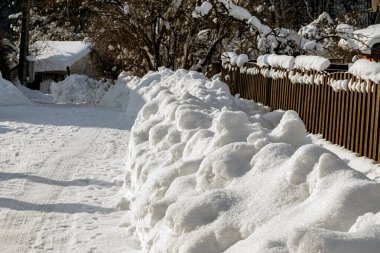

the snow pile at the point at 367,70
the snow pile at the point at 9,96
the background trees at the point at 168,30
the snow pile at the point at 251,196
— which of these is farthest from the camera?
the snow pile at the point at 9,96

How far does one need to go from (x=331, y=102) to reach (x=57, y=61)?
39.8 m

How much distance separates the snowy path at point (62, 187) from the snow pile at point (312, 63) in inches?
127

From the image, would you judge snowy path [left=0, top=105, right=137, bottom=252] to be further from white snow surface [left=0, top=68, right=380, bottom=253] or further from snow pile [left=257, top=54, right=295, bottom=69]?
snow pile [left=257, top=54, right=295, bottom=69]

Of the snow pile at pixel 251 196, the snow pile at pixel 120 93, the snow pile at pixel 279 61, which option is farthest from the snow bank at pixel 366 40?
the snow pile at pixel 251 196

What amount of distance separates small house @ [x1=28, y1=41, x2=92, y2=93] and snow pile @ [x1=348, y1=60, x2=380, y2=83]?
3912 cm

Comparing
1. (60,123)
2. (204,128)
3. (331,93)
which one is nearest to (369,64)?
(331,93)

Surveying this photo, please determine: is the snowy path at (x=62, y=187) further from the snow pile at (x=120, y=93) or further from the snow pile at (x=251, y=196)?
the snow pile at (x=120, y=93)

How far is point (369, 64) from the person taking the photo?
7.58 m

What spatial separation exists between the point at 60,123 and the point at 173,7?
23.5ft

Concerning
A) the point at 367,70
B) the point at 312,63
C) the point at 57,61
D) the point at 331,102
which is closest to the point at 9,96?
the point at 312,63

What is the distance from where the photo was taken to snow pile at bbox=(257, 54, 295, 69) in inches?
444

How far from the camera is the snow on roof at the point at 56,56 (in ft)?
153

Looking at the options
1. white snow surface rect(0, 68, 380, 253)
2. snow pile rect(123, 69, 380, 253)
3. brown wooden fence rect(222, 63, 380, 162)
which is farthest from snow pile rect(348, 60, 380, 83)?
snow pile rect(123, 69, 380, 253)

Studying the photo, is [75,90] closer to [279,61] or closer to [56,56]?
[56,56]
